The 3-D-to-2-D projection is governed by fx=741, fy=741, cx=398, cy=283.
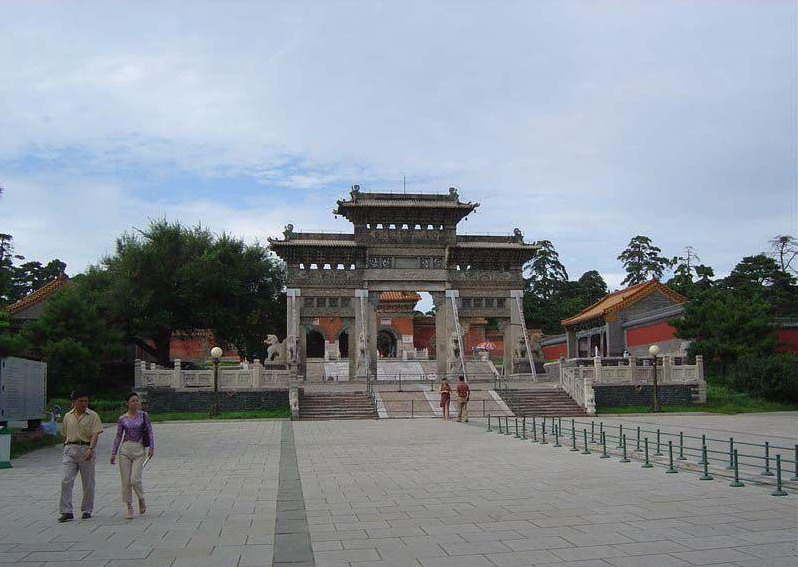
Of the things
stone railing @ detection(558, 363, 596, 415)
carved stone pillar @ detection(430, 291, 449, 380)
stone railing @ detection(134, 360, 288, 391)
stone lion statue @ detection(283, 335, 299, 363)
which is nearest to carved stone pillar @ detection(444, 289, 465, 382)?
carved stone pillar @ detection(430, 291, 449, 380)

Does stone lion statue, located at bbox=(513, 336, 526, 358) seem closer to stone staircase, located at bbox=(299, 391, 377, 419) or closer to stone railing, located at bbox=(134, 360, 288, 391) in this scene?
stone staircase, located at bbox=(299, 391, 377, 419)

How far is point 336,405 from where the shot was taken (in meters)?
30.0

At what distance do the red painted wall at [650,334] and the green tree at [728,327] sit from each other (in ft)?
9.59

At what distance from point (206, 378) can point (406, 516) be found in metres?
23.3

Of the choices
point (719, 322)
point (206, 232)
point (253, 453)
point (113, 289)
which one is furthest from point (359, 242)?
point (253, 453)

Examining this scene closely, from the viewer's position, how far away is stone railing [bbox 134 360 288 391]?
30.6m

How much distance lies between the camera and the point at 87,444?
9.27 m

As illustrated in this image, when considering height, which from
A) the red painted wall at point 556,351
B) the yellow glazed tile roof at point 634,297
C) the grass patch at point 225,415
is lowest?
the grass patch at point 225,415

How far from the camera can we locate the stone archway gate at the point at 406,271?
126 feet

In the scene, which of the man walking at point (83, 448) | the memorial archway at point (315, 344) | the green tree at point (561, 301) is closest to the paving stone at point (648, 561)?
the man walking at point (83, 448)

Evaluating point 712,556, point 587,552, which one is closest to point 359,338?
point 587,552

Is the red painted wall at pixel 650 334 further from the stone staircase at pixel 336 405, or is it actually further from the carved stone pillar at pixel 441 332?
the stone staircase at pixel 336 405

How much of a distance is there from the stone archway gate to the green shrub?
10.8m

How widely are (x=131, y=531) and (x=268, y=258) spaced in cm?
3280
